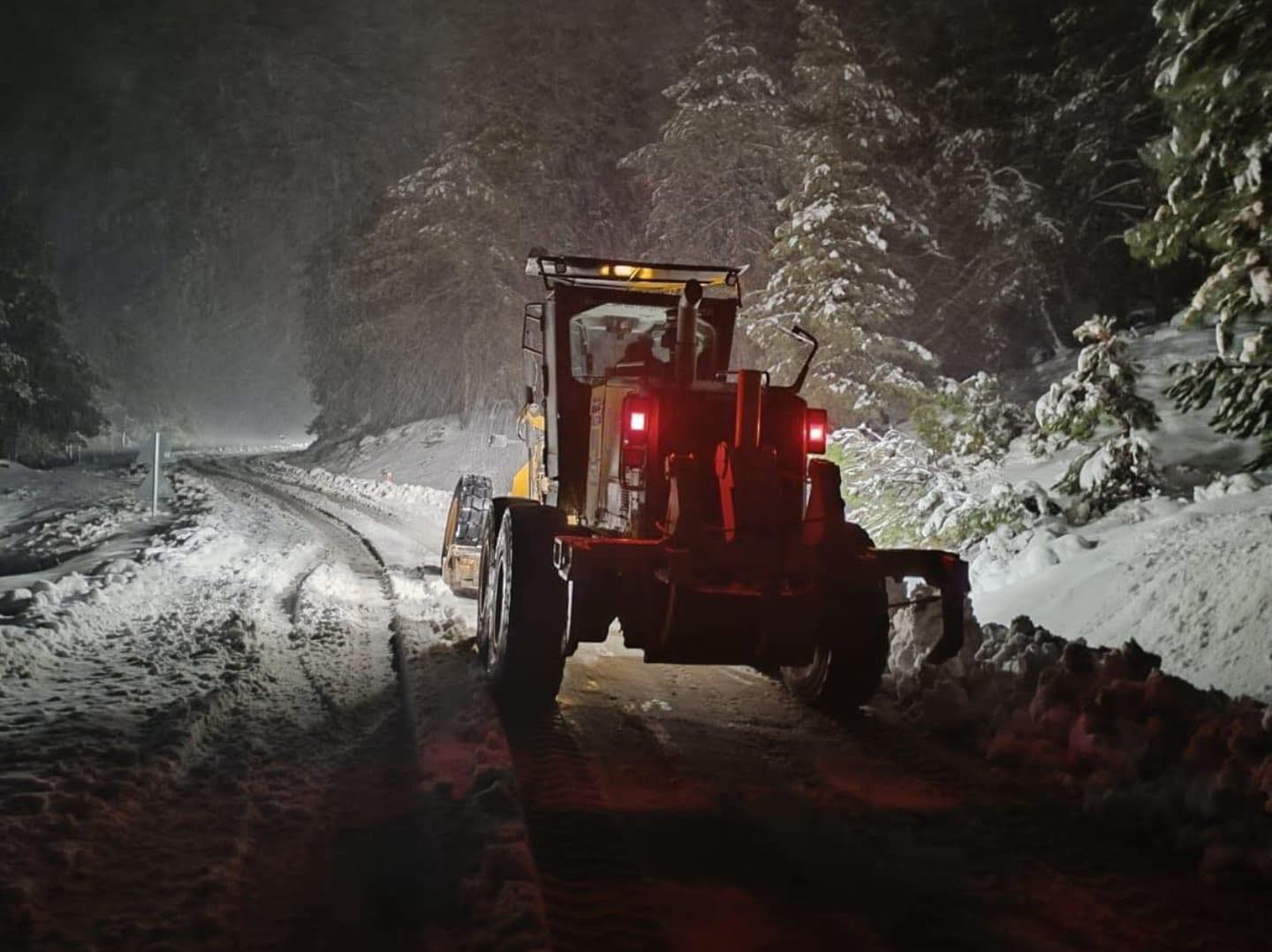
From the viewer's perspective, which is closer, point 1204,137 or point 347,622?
point 1204,137

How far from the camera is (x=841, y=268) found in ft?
57.0

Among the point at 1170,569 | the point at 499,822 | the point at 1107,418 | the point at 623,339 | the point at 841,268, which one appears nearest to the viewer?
the point at 499,822

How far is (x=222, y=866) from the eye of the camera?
12.0 feet

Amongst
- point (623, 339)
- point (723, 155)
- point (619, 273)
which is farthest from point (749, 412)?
point (723, 155)

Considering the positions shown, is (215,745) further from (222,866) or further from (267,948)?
(267,948)

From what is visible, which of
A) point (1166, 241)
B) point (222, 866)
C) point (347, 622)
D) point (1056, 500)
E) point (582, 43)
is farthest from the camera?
point (582, 43)

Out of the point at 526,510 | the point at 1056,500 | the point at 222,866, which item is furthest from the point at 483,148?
the point at 222,866

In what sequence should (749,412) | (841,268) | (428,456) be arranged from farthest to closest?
(428,456), (841,268), (749,412)

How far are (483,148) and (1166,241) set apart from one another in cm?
2983

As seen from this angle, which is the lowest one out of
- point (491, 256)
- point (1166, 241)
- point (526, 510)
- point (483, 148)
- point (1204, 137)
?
point (526, 510)

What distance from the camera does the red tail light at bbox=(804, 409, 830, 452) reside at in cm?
605

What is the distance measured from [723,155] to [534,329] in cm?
1699

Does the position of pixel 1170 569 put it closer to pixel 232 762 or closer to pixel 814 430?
pixel 814 430

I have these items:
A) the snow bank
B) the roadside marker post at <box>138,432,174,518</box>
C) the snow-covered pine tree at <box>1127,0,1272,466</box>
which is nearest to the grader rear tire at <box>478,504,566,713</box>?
the snow-covered pine tree at <box>1127,0,1272,466</box>
